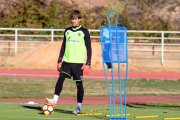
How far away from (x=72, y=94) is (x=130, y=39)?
61.1ft

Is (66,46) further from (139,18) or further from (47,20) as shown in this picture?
(139,18)

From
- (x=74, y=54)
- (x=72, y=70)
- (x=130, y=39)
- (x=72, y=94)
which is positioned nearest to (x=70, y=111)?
(x=72, y=70)

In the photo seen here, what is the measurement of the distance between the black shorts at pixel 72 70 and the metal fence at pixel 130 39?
22.5 m

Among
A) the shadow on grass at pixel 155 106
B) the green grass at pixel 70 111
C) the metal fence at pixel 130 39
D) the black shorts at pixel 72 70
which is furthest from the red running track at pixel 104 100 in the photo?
the metal fence at pixel 130 39

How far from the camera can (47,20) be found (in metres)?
44.7

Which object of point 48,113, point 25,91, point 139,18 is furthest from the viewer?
point 139,18

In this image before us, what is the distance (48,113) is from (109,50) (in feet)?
8.42

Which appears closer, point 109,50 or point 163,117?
point 109,50

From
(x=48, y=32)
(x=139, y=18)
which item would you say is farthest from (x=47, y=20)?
(x=139, y=18)

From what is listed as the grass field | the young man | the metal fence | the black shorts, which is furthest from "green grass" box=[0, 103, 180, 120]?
the metal fence

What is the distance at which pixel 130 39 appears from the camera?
39.2 m

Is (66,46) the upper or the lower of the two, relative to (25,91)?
upper

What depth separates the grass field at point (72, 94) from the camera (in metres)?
14.1

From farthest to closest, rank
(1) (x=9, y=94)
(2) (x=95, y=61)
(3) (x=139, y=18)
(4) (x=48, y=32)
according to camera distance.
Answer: (3) (x=139, y=18)
(4) (x=48, y=32)
(2) (x=95, y=61)
(1) (x=9, y=94)
